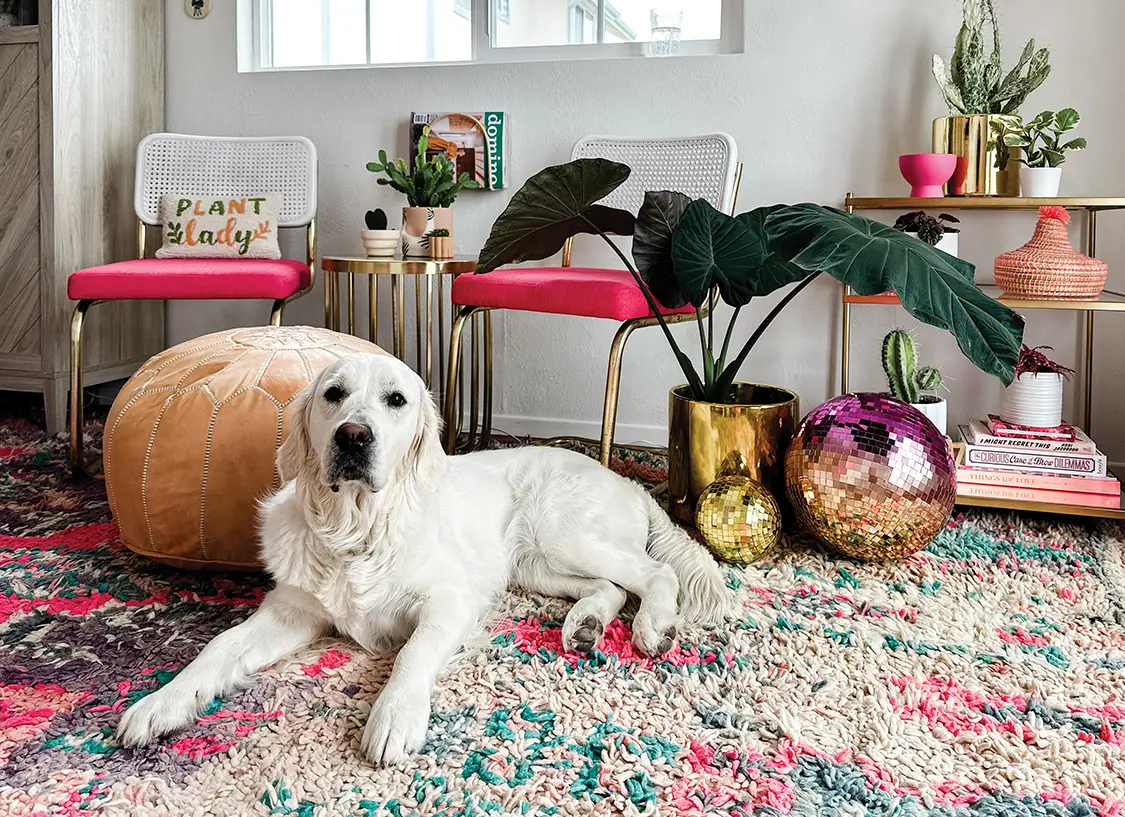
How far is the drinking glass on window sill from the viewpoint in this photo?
2984 millimetres

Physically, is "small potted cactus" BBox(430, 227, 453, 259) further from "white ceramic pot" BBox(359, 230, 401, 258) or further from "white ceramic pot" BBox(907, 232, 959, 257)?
"white ceramic pot" BBox(907, 232, 959, 257)

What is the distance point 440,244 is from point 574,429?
82 centimetres

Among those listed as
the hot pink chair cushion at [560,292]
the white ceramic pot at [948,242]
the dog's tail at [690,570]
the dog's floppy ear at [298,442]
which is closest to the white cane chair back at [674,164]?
the hot pink chair cushion at [560,292]

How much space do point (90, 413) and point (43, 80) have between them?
1131mm

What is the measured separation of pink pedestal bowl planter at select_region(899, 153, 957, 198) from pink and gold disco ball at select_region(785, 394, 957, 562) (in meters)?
0.81

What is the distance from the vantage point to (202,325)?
3.57m

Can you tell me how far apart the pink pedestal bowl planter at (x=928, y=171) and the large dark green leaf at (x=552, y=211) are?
770 millimetres

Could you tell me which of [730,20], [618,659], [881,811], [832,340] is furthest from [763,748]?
[730,20]

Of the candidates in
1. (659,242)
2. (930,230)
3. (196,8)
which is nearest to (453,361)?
(659,242)

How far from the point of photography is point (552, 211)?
7.18 feet

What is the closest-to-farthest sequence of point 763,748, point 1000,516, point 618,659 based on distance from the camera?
point 763,748, point 618,659, point 1000,516

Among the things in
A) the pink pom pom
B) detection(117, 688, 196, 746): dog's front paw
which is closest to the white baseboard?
the pink pom pom

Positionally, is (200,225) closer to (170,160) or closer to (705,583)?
(170,160)

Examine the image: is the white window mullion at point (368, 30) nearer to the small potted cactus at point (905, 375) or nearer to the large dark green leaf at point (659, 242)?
the large dark green leaf at point (659, 242)
